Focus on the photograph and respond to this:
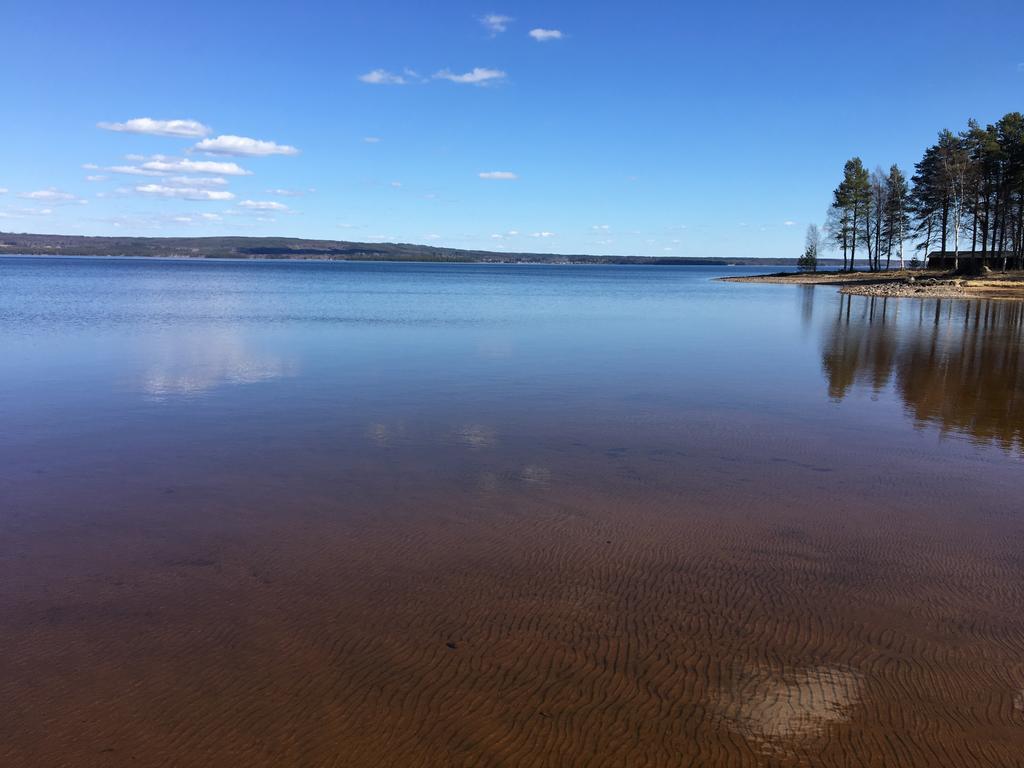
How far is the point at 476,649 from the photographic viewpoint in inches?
200

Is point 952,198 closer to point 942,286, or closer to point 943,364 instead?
point 942,286

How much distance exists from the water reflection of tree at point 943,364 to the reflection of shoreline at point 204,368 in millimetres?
12522

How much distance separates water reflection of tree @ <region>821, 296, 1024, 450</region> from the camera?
12.8 metres

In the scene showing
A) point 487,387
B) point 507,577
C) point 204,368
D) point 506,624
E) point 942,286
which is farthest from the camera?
point 942,286

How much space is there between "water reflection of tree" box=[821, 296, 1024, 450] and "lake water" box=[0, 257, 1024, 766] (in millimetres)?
233

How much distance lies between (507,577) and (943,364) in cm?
1717

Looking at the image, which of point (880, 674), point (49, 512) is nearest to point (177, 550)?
point (49, 512)

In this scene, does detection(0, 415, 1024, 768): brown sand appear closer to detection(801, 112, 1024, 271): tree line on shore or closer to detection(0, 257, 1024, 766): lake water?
detection(0, 257, 1024, 766): lake water

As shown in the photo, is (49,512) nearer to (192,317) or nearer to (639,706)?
(639,706)

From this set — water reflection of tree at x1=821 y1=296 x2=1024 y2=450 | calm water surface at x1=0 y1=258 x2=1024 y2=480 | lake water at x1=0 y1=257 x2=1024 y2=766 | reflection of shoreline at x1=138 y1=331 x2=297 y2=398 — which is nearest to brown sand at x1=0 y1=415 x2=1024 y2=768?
lake water at x1=0 y1=257 x2=1024 y2=766

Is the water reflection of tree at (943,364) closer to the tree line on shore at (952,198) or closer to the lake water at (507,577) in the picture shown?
the lake water at (507,577)

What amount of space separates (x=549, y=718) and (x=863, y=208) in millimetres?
91318

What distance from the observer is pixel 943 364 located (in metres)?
19.0

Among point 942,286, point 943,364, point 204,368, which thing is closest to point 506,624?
point 204,368
